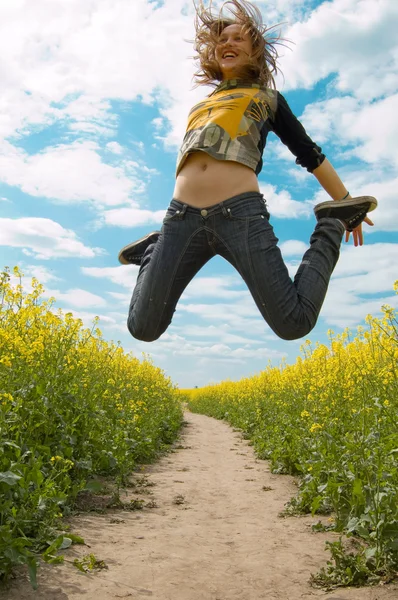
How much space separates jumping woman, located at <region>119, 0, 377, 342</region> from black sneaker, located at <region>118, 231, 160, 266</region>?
0.04 ft

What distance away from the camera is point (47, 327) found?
5.82 m

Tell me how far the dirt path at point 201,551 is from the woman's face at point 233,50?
3.12 metres

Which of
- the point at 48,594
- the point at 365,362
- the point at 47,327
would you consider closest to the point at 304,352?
the point at 365,362

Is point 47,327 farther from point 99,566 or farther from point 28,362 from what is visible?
point 99,566

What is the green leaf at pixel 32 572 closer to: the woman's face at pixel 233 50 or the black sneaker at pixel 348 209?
the black sneaker at pixel 348 209

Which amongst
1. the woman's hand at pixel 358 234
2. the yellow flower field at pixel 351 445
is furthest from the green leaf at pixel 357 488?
the woman's hand at pixel 358 234

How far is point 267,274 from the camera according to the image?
2885mm

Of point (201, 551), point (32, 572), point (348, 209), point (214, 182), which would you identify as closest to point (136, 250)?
point (214, 182)

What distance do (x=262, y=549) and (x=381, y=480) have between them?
3.61 feet

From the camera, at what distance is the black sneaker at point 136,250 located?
3.48 metres

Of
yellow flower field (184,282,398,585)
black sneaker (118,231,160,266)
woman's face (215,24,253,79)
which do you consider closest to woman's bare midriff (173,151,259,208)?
black sneaker (118,231,160,266)

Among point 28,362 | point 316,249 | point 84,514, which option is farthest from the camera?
point 28,362

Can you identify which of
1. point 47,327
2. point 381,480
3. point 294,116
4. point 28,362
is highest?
point 294,116

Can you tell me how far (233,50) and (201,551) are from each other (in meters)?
3.36
